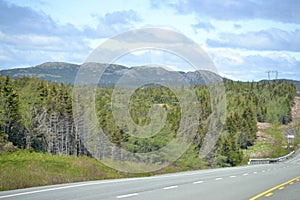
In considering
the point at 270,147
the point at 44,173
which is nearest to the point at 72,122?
the point at 44,173

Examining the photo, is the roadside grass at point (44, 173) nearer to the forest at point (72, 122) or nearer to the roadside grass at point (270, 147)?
the forest at point (72, 122)

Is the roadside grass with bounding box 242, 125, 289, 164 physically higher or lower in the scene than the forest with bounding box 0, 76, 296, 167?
lower

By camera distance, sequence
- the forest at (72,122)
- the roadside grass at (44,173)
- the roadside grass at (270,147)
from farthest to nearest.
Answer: the roadside grass at (270,147) → the forest at (72,122) → the roadside grass at (44,173)

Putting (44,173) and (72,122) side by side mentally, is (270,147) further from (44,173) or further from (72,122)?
(44,173)

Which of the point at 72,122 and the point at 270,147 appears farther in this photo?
the point at 270,147

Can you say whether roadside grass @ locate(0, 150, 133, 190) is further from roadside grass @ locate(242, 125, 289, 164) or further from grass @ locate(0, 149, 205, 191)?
roadside grass @ locate(242, 125, 289, 164)

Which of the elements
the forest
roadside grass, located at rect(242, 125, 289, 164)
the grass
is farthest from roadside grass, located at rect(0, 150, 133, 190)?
roadside grass, located at rect(242, 125, 289, 164)

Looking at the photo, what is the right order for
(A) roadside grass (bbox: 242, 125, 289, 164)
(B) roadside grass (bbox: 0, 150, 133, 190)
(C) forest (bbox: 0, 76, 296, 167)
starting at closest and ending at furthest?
(B) roadside grass (bbox: 0, 150, 133, 190)
(C) forest (bbox: 0, 76, 296, 167)
(A) roadside grass (bbox: 242, 125, 289, 164)

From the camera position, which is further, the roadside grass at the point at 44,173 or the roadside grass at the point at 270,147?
the roadside grass at the point at 270,147

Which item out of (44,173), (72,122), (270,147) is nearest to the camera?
(44,173)

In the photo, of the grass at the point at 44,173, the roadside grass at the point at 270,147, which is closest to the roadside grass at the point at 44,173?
the grass at the point at 44,173

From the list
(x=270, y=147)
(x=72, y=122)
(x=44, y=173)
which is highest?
(x=72, y=122)

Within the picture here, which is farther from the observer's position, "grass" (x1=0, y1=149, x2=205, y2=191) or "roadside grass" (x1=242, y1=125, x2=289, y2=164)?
"roadside grass" (x1=242, y1=125, x2=289, y2=164)

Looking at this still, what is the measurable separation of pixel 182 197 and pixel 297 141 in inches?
4366
